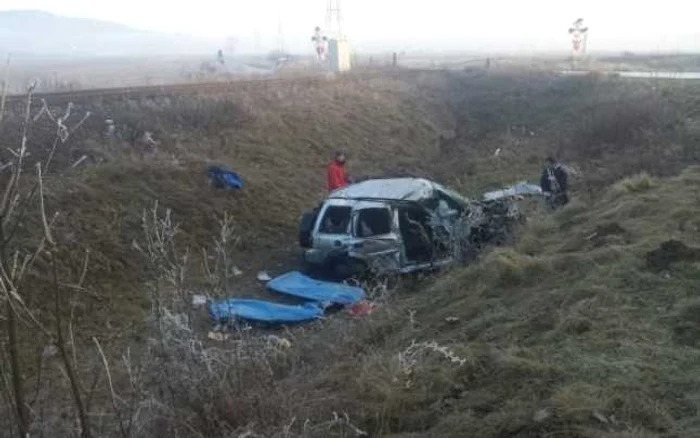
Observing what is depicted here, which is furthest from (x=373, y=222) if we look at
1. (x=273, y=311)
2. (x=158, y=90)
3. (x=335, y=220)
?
(x=158, y=90)

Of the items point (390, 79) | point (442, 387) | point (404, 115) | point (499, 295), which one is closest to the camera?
point (442, 387)

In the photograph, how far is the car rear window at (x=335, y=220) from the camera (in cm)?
1184

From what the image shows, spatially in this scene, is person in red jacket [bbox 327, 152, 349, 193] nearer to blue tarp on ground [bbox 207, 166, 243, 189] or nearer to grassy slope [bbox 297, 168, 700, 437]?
blue tarp on ground [bbox 207, 166, 243, 189]

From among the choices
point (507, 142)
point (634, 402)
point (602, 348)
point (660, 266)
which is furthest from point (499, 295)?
point (507, 142)

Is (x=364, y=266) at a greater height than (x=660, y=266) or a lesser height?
lesser

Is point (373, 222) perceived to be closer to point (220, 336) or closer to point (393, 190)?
point (393, 190)

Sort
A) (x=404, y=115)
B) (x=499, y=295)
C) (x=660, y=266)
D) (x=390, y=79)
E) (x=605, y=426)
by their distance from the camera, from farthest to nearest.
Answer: (x=390, y=79)
(x=404, y=115)
(x=499, y=295)
(x=660, y=266)
(x=605, y=426)

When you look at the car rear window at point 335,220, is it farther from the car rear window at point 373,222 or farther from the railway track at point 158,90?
the railway track at point 158,90

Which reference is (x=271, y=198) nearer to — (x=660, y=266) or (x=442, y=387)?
(x=660, y=266)

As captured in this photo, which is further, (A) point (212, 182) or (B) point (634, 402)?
(A) point (212, 182)

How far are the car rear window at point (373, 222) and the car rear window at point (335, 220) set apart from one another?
0.22 meters

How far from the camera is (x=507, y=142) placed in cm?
2416

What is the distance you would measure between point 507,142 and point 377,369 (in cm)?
1928

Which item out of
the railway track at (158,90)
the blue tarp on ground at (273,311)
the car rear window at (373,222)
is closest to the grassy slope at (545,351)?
the blue tarp on ground at (273,311)
